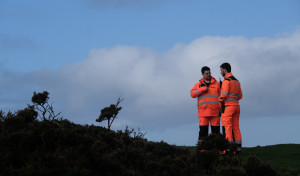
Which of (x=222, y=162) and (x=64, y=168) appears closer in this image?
(x=64, y=168)

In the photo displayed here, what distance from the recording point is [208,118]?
13.3 m

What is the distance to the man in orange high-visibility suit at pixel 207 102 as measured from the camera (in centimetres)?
1311

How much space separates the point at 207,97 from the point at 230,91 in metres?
0.84

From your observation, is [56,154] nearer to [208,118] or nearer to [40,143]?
[40,143]

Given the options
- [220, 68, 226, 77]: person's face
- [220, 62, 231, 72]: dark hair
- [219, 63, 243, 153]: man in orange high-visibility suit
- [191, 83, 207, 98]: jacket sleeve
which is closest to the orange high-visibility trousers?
[219, 63, 243, 153]: man in orange high-visibility suit

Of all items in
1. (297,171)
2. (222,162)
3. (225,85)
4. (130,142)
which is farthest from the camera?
(225,85)

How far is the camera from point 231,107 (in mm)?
12773

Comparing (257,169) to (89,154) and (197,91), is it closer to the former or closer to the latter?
(89,154)

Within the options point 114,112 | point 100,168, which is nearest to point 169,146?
point 114,112

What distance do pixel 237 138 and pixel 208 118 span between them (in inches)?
47.4

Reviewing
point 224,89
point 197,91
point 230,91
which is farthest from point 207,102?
point 230,91

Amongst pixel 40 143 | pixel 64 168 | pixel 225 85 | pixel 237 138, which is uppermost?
pixel 225 85

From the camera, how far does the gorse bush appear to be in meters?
7.10

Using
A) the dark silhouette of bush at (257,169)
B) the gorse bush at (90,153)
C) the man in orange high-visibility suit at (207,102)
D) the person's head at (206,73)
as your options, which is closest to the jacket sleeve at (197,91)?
the man in orange high-visibility suit at (207,102)
